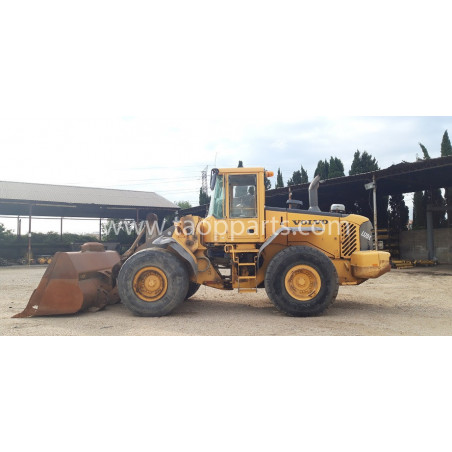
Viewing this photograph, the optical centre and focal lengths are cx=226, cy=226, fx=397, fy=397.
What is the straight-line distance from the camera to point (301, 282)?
6809 millimetres

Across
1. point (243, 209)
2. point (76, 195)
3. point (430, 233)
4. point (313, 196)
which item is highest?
point (76, 195)

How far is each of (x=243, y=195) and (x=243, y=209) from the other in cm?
26

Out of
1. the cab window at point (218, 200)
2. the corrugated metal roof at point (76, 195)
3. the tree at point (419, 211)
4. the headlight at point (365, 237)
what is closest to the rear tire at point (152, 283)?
the cab window at point (218, 200)

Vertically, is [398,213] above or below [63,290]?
above

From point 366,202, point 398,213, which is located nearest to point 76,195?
point 366,202

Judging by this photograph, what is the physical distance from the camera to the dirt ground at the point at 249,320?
5773 mm

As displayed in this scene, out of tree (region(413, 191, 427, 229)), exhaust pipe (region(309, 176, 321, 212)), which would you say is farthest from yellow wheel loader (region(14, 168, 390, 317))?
tree (region(413, 191, 427, 229))

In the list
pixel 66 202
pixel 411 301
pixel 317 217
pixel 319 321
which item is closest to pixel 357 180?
pixel 411 301

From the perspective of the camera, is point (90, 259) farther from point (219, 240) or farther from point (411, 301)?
point (411, 301)

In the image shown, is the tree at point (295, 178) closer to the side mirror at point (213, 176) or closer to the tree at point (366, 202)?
the tree at point (366, 202)

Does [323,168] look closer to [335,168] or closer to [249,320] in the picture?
[335,168]

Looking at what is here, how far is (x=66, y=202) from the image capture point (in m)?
25.8

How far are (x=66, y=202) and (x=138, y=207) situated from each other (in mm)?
4717

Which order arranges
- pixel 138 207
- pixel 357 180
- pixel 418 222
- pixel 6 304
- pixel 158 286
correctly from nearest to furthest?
1. pixel 158 286
2. pixel 6 304
3. pixel 357 180
4. pixel 418 222
5. pixel 138 207
